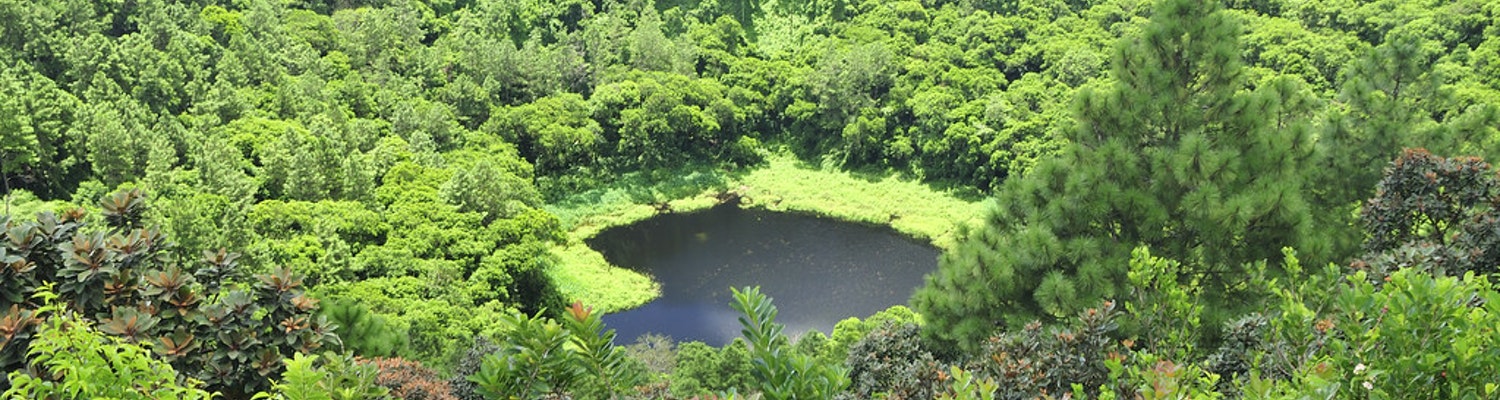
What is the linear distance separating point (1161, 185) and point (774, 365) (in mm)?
8935

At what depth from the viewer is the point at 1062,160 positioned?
12633 mm

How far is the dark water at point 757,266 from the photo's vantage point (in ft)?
98.2

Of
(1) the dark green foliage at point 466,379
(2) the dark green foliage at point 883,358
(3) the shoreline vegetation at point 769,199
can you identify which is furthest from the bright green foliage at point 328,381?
(3) the shoreline vegetation at point 769,199

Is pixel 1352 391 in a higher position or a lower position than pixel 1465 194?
→ higher

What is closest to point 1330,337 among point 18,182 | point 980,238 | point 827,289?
point 980,238

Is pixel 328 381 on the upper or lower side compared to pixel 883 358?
upper

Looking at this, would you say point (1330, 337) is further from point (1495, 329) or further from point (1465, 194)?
point (1465, 194)

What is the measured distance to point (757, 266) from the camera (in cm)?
3406

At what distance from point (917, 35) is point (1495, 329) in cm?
5055

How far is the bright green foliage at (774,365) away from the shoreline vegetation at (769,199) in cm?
2910

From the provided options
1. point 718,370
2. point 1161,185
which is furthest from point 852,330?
point 1161,185

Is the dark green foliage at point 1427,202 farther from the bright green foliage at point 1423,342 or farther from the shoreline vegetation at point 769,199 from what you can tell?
the shoreline vegetation at point 769,199

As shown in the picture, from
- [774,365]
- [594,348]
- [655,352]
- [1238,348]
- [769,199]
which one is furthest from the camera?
[769,199]

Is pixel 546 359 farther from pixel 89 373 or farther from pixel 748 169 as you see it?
pixel 748 169
